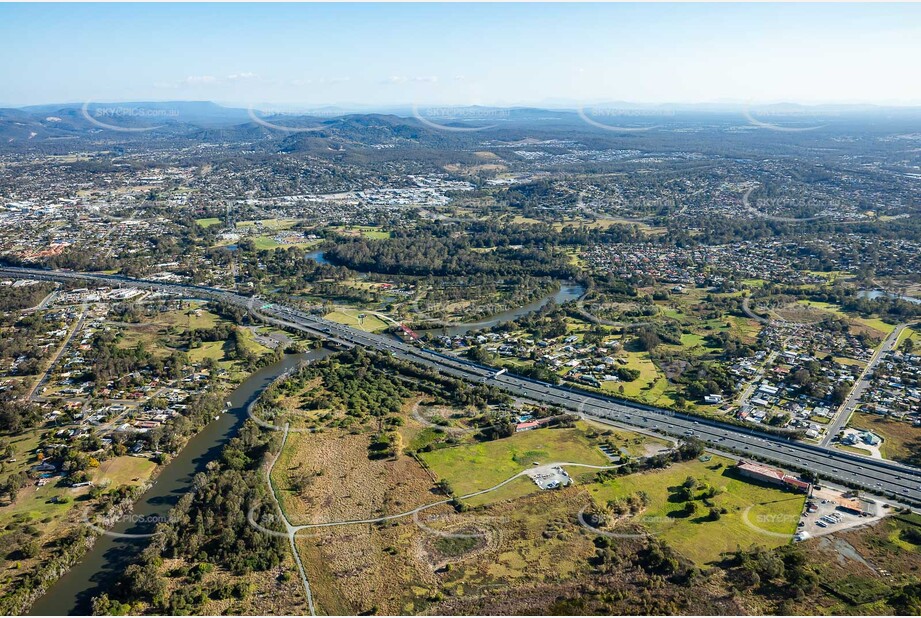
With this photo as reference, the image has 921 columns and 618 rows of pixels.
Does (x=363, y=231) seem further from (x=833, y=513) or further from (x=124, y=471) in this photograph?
(x=833, y=513)

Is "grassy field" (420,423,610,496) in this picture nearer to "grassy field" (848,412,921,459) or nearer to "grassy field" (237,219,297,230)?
"grassy field" (848,412,921,459)

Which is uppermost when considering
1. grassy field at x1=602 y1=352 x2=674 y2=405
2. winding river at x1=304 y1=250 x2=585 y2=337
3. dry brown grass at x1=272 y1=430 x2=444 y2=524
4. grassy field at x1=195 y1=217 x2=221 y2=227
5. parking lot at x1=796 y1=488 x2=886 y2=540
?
grassy field at x1=195 y1=217 x2=221 y2=227

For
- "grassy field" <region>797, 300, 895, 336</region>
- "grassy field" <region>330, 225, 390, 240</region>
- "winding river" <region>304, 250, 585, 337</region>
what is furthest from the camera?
"grassy field" <region>330, 225, 390, 240</region>

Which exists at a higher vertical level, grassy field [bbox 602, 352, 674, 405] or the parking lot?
the parking lot

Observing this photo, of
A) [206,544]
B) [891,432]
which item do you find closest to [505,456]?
[206,544]

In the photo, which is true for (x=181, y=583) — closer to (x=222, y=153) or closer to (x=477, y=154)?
(x=477, y=154)

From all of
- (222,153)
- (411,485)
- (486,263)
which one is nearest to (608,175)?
(486,263)

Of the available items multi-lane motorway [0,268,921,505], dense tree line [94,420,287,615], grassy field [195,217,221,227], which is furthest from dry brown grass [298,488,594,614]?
grassy field [195,217,221,227]

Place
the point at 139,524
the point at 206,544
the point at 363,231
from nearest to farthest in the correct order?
the point at 206,544 < the point at 139,524 < the point at 363,231
